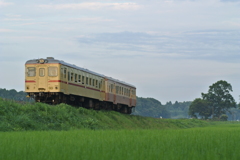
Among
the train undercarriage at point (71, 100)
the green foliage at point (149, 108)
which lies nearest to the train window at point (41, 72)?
the train undercarriage at point (71, 100)

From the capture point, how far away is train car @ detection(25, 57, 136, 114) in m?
28.9

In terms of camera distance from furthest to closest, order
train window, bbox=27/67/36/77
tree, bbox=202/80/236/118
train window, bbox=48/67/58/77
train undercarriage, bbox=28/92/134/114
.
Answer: tree, bbox=202/80/236/118 → train undercarriage, bbox=28/92/134/114 → train window, bbox=27/67/36/77 → train window, bbox=48/67/58/77

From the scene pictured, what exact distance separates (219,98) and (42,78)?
85.1 metres

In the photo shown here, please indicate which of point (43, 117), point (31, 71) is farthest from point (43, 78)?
point (43, 117)

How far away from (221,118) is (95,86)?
246 feet

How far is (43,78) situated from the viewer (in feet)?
96.1

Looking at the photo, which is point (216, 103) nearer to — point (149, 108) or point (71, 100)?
point (149, 108)

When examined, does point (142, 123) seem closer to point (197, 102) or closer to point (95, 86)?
point (95, 86)

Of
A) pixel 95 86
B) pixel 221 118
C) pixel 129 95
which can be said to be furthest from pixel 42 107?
pixel 221 118

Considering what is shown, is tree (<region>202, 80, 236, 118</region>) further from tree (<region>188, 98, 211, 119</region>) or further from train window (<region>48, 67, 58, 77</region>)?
train window (<region>48, 67, 58, 77</region>)

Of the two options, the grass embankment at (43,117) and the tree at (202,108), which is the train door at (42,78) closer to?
the grass embankment at (43,117)

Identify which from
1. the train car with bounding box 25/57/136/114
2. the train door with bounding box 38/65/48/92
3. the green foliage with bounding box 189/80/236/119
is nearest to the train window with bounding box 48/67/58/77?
the train car with bounding box 25/57/136/114

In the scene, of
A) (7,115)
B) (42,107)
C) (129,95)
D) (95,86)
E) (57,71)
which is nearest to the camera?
(7,115)

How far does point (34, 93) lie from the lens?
30234 millimetres
